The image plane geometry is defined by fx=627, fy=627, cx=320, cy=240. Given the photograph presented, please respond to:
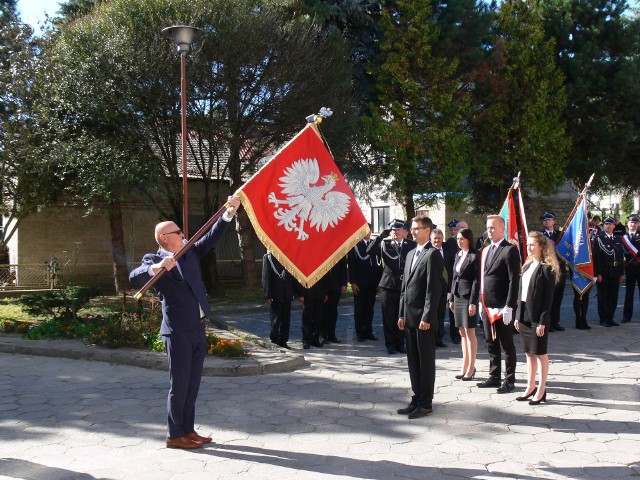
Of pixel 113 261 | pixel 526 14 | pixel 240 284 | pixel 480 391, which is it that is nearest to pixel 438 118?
pixel 526 14

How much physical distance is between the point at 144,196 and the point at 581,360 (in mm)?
10664

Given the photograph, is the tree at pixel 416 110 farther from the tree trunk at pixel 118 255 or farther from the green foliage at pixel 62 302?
the green foliage at pixel 62 302

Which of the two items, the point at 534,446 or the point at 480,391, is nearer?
the point at 534,446

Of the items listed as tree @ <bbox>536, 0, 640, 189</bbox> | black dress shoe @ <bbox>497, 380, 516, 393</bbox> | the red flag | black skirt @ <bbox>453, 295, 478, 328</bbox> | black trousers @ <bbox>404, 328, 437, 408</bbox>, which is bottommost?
black dress shoe @ <bbox>497, 380, 516, 393</bbox>

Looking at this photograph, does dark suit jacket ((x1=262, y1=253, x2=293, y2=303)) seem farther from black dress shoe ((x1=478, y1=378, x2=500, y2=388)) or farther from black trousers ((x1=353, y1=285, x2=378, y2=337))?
black dress shoe ((x1=478, y1=378, x2=500, y2=388))

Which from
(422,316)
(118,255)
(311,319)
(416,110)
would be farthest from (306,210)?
(416,110)

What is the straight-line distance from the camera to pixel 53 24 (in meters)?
15.7

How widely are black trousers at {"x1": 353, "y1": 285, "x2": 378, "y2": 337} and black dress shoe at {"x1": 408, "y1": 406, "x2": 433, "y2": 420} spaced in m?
4.62

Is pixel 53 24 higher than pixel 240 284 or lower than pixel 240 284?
higher

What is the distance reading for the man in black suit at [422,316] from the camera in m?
6.26

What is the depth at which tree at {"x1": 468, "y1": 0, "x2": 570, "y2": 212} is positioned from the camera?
20.9 metres

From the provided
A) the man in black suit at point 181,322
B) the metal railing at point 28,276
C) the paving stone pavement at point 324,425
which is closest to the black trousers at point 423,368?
the paving stone pavement at point 324,425

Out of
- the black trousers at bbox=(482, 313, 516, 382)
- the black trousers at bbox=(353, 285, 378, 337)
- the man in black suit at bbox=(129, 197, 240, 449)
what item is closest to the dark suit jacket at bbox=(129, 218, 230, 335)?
the man in black suit at bbox=(129, 197, 240, 449)

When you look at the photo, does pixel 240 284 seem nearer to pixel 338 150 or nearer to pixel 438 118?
pixel 338 150
